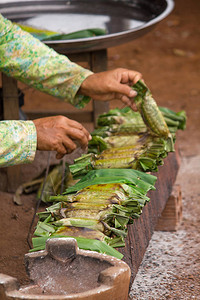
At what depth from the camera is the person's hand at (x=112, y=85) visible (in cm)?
273

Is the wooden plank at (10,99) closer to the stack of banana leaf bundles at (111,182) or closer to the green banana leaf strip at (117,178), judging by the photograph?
the stack of banana leaf bundles at (111,182)

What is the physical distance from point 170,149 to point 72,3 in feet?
6.73

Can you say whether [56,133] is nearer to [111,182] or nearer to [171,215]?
[111,182]

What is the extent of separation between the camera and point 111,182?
93.0 inches

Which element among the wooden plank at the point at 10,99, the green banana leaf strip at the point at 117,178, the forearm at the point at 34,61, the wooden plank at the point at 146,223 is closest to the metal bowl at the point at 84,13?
the wooden plank at the point at 10,99

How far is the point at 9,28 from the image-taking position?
9.53ft

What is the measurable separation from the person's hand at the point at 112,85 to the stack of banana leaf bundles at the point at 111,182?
0.06 m

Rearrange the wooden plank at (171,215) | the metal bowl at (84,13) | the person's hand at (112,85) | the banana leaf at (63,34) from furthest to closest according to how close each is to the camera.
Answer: the metal bowl at (84,13)
the banana leaf at (63,34)
the wooden plank at (171,215)
the person's hand at (112,85)

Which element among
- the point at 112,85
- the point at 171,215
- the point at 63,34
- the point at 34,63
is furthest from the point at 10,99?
the point at 171,215

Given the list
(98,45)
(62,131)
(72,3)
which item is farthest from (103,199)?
(72,3)

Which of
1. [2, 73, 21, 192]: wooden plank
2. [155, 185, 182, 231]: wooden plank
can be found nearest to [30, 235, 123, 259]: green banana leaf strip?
[155, 185, 182, 231]: wooden plank

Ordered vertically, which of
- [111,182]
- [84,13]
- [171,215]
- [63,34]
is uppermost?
[84,13]

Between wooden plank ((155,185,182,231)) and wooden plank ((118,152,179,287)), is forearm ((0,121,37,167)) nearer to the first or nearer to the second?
wooden plank ((118,152,179,287))

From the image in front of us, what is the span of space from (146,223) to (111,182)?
0.27 meters
